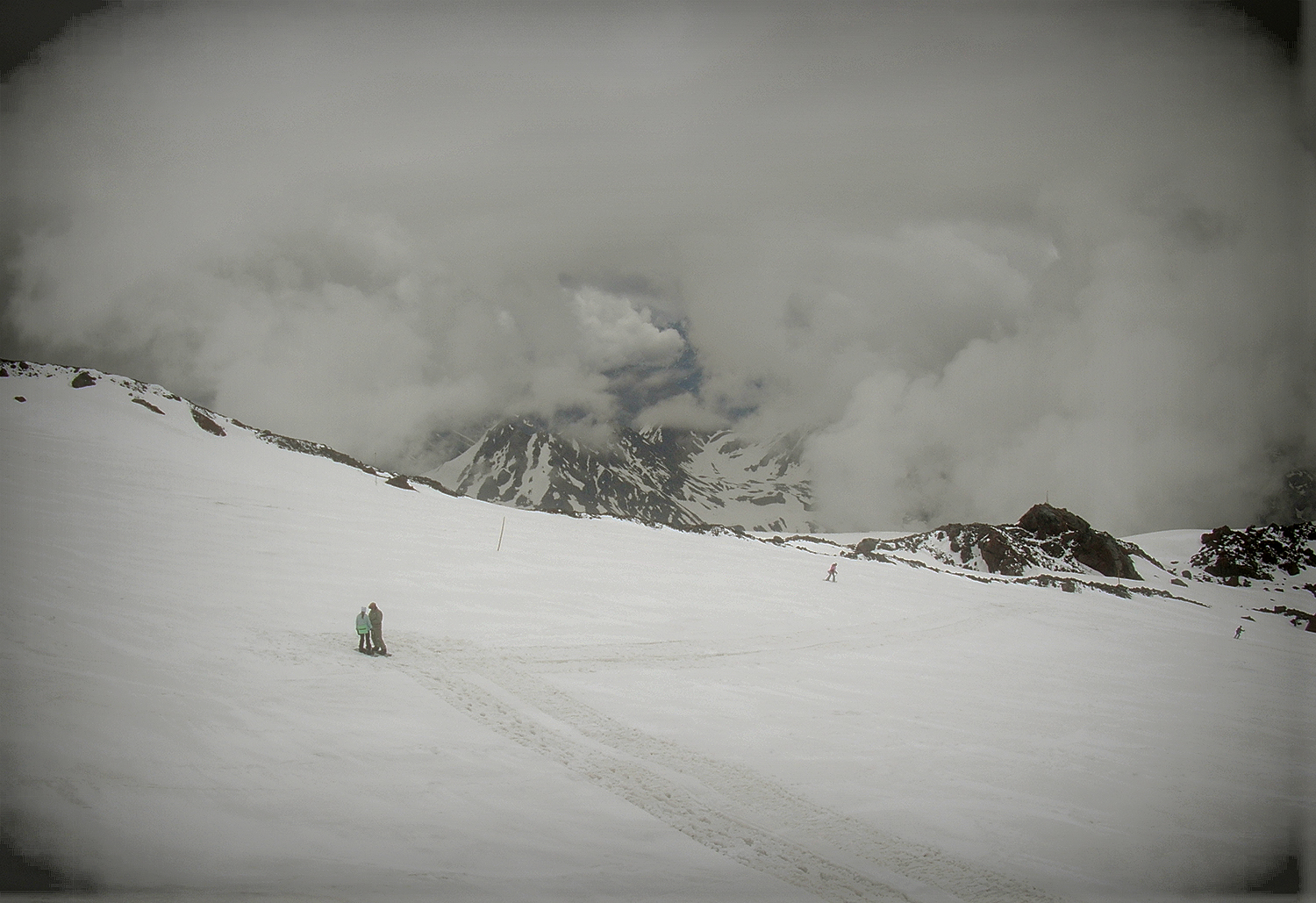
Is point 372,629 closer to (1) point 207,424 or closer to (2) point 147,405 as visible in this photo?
(1) point 207,424

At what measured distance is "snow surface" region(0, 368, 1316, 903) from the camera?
23.9 ft

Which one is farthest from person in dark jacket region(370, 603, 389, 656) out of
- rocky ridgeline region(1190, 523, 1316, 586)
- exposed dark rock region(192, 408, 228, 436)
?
rocky ridgeline region(1190, 523, 1316, 586)

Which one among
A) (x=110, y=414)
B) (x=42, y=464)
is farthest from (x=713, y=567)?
(x=110, y=414)

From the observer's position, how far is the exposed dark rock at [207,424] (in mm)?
52906

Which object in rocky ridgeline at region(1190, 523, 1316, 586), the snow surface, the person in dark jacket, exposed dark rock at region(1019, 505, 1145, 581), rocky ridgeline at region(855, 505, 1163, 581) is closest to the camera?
the snow surface

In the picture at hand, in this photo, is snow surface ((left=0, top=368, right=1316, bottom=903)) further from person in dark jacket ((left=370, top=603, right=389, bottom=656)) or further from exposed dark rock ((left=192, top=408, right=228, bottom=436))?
exposed dark rock ((left=192, top=408, right=228, bottom=436))

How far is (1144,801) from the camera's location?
10352 mm

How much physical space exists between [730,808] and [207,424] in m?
61.3

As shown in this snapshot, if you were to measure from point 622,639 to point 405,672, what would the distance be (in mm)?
7234

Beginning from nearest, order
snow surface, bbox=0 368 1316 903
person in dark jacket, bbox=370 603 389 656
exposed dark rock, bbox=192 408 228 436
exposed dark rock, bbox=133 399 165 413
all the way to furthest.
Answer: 1. snow surface, bbox=0 368 1316 903
2. person in dark jacket, bbox=370 603 389 656
3. exposed dark rock, bbox=133 399 165 413
4. exposed dark rock, bbox=192 408 228 436

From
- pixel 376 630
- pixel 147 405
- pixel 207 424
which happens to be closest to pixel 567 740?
pixel 376 630

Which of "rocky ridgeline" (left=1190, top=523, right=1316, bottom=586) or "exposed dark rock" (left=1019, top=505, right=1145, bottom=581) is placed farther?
"rocky ridgeline" (left=1190, top=523, right=1316, bottom=586)

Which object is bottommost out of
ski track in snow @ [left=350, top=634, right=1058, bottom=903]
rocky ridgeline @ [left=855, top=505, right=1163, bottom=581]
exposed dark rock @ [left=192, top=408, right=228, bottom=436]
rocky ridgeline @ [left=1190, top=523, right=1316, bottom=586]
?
ski track in snow @ [left=350, top=634, right=1058, bottom=903]

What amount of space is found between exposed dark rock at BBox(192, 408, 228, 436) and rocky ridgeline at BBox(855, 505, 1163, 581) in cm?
6701
